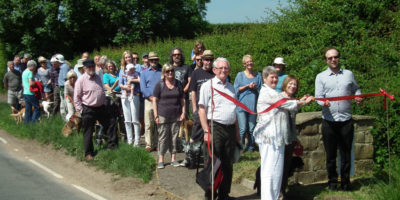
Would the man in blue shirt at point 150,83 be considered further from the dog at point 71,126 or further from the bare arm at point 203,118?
the bare arm at point 203,118

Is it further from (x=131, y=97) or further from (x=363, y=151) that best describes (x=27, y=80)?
(x=363, y=151)

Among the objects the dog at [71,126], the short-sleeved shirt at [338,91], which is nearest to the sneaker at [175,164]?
the short-sleeved shirt at [338,91]

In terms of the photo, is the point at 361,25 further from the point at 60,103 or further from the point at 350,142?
the point at 60,103

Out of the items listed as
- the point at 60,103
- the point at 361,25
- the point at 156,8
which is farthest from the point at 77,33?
the point at 361,25

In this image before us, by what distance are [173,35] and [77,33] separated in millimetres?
6019

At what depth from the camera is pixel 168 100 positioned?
28.3 ft

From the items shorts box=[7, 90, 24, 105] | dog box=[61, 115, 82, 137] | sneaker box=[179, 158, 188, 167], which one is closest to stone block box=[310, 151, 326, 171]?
sneaker box=[179, 158, 188, 167]

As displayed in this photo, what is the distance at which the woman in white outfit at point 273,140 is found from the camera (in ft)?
19.9

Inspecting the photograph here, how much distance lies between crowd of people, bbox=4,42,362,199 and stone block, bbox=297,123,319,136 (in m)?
0.35

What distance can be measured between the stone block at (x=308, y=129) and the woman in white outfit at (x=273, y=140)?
1.05 meters

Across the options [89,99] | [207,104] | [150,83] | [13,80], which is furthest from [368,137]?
[13,80]

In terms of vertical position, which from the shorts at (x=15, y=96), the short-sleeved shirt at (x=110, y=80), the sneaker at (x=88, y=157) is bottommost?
the sneaker at (x=88, y=157)

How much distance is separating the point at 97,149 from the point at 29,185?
255 centimetres

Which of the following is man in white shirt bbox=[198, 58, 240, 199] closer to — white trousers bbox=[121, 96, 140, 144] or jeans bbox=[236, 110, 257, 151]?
jeans bbox=[236, 110, 257, 151]
